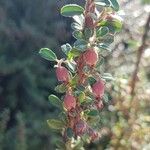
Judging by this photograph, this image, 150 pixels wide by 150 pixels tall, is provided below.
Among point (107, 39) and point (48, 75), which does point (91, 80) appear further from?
point (48, 75)

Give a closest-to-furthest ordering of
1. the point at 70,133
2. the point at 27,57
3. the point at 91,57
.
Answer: the point at 91,57 < the point at 70,133 < the point at 27,57

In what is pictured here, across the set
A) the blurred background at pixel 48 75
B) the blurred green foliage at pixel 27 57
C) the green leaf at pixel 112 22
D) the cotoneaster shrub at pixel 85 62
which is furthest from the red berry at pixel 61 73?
the blurred green foliage at pixel 27 57

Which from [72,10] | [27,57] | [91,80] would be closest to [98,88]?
[91,80]

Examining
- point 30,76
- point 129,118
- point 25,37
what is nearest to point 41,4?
point 25,37

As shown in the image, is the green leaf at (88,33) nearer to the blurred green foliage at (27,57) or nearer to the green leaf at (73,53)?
the green leaf at (73,53)

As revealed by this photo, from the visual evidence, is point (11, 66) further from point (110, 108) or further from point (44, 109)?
→ point (110, 108)

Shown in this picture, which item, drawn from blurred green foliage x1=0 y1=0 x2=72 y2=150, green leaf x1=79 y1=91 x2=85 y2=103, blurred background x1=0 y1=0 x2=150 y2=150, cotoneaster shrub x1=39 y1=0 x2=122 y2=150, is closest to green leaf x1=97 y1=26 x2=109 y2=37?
cotoneaster shrub x1=39 y1=0 x2=122 y2=150

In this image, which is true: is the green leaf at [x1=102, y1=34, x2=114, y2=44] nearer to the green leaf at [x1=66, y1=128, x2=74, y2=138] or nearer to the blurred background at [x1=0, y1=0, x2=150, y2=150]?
the green leaf at [x1=66, y1=128, x2=74, y2=138]
